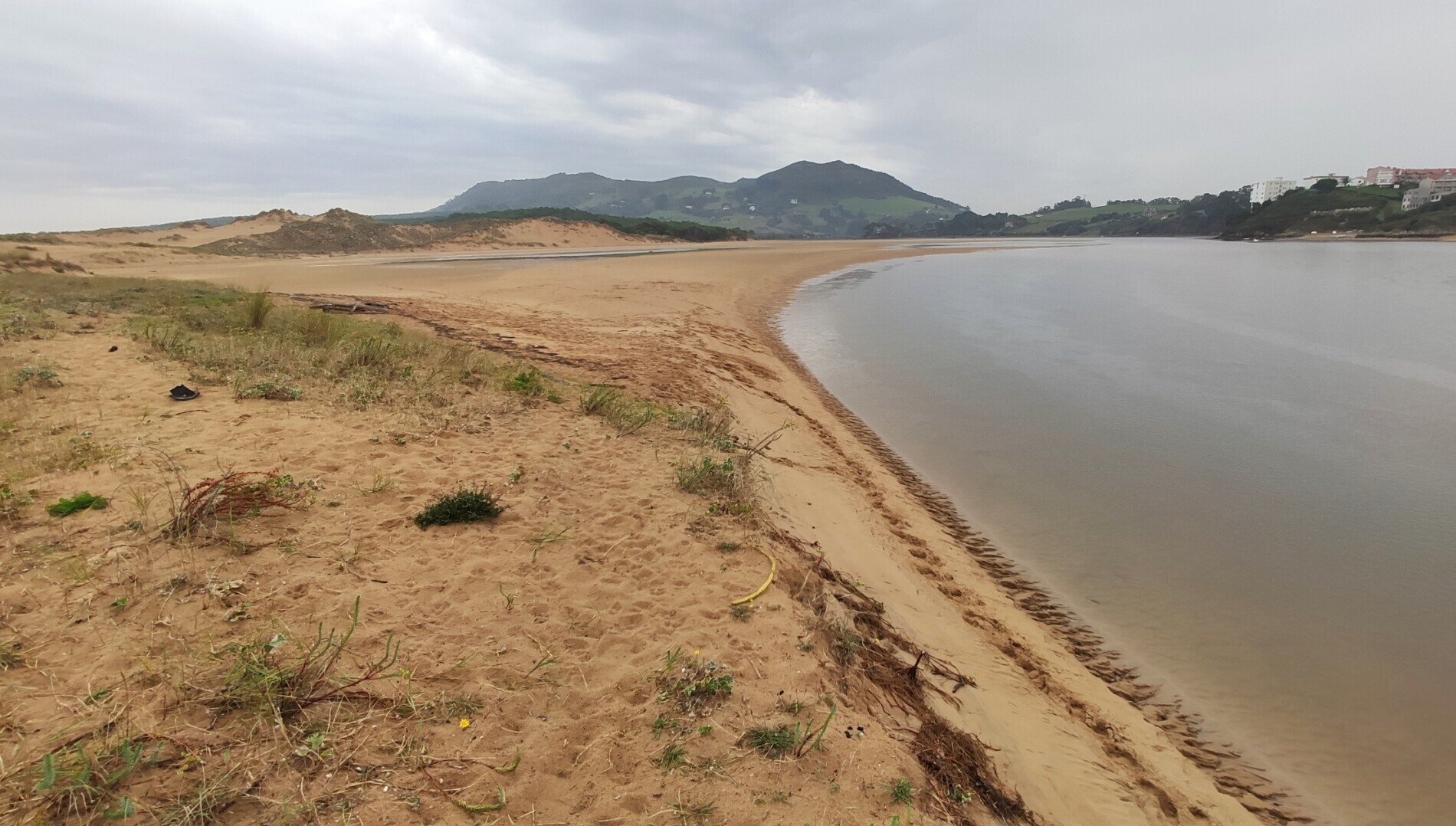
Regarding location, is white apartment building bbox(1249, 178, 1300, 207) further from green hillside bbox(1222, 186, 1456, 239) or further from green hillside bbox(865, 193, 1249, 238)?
green hillside bbox(1222, 186, 1456, 239)

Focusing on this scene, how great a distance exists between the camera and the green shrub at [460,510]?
4409 millimetres

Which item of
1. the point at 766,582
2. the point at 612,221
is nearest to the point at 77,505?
the point at 766,582

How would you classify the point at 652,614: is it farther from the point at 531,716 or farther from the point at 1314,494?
the point at 1314,494

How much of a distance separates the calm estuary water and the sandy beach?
1.90 feet

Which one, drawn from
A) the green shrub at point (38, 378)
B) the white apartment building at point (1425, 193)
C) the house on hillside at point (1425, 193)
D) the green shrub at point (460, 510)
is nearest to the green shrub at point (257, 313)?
the green shrub at point (38, 378)

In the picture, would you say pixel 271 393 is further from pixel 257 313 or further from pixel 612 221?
pixel 612 221

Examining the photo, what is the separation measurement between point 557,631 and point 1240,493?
24.4 feet

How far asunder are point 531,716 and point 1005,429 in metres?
7.99

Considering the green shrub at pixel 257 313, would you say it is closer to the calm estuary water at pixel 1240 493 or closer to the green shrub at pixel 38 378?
the green shrub at pixel 38 378

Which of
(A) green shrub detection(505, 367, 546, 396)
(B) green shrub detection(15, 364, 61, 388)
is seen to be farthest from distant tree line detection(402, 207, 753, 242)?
(A) green shrub detection(505, 367, 546, 396)

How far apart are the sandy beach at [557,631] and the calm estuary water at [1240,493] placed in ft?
1.90

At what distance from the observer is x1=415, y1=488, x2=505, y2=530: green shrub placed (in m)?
4.41

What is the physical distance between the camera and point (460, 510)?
4504 mm

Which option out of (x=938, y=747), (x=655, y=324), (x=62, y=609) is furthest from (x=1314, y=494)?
(x=655, y=324)
